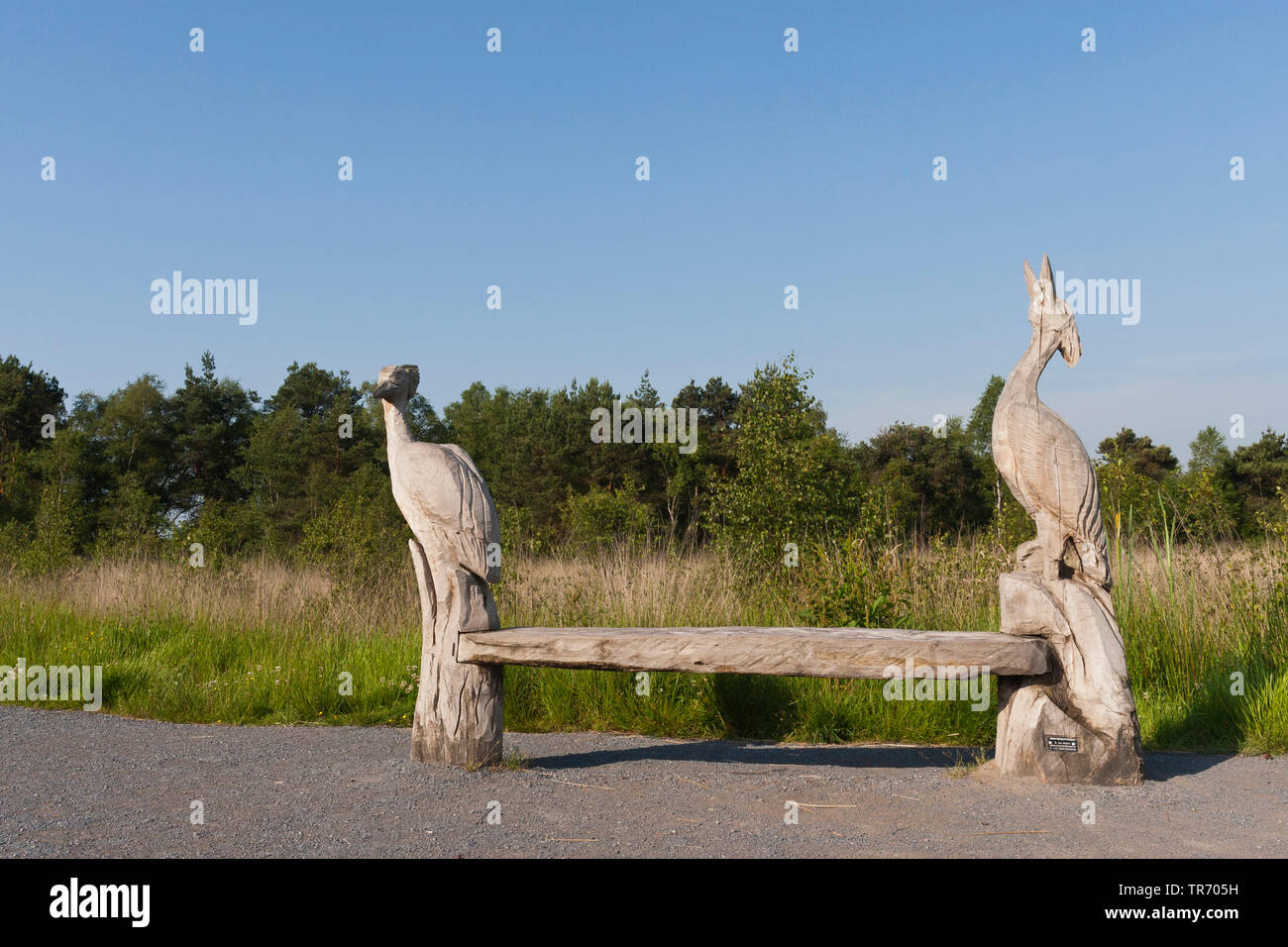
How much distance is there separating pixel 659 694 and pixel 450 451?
7.59ft

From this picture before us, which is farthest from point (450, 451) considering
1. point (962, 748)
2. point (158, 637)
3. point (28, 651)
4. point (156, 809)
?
point (28, 651)

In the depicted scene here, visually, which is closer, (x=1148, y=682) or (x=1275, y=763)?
(x=1275, y=763)

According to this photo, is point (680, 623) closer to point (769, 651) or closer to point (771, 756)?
point (771, 756)


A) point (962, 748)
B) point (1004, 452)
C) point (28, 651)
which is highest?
point (1004, 452)

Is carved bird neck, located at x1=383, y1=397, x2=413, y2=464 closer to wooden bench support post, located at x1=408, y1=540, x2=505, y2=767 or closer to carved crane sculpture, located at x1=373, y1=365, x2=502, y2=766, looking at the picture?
carved crane sculpture, located at x1=373, y1=365, x2=502, y2=766

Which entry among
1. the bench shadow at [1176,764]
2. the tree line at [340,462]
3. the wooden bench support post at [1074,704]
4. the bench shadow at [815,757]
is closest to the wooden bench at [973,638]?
the wooden bench support post at [1074,704]

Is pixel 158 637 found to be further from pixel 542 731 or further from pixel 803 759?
pixel 803 759

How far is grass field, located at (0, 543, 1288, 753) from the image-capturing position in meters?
5.95

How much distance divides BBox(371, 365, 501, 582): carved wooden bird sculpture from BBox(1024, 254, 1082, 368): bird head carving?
303 cm

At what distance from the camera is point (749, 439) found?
986 centimetres

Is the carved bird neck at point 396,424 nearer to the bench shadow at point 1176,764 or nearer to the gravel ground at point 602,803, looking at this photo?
the gravel ground at point 602,803

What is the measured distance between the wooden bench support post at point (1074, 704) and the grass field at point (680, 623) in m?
1.33

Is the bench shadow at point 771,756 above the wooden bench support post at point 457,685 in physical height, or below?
below

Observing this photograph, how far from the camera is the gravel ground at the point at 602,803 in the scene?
358cm
